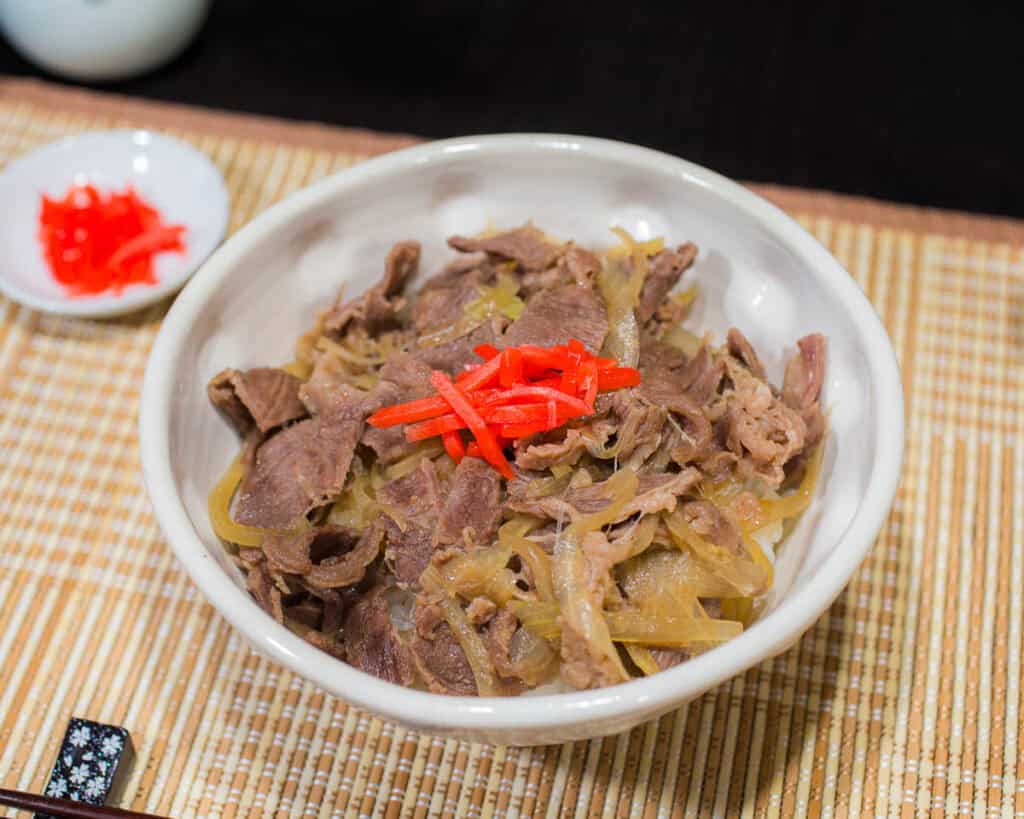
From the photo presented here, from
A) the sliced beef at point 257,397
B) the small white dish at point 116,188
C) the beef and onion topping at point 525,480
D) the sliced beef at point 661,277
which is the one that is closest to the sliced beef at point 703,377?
the beef and onion topping at point 525,480

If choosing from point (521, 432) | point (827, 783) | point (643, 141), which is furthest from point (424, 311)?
point (643, 141)

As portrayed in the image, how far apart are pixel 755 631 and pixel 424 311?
93 cm

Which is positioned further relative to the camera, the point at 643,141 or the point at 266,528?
the point at 643,141

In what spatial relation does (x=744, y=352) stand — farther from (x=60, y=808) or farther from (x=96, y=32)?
(x=96, y=32)

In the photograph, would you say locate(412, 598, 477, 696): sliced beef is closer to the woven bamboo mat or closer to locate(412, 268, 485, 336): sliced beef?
the woven bamboo mat

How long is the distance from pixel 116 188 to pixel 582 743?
6.54ft

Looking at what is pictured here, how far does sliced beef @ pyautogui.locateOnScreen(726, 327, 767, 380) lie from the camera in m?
1.95

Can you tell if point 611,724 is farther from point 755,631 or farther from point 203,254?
point 203,254

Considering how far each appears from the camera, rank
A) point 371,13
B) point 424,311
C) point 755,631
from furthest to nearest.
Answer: point 371,13
point 424,311
point 755,631

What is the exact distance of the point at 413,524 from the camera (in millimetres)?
1762

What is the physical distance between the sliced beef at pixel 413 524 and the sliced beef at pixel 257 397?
287mm

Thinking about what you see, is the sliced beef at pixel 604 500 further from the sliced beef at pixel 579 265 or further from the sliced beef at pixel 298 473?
the sliced beef at pixel 579 265

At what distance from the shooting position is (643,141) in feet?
11.5

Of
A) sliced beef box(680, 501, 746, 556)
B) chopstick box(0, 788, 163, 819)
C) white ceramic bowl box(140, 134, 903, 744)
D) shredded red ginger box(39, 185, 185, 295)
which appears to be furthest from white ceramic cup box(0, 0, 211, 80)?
sliced beef box(680, 501, 746, 556)
